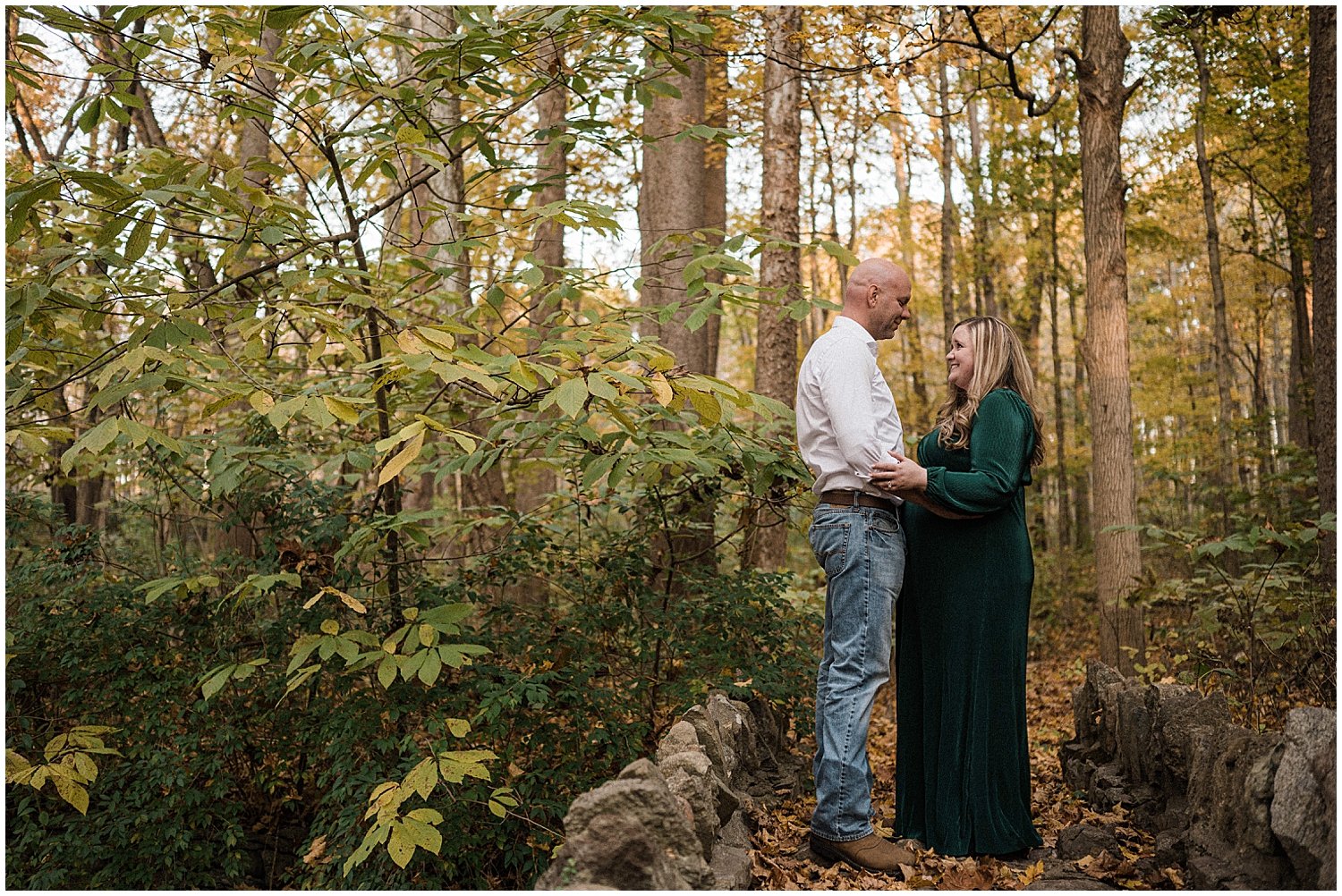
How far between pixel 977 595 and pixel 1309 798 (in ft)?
4.52

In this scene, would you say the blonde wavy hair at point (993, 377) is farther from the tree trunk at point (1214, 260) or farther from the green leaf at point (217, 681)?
the tree trunk at point (1214, 260)

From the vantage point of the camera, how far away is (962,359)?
4.14m

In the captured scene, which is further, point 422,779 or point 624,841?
point 422,779

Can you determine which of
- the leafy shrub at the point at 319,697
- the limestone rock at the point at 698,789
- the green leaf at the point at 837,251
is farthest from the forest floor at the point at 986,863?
the green leaf at the point at 837,251

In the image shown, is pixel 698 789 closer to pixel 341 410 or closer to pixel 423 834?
pixel 423 834

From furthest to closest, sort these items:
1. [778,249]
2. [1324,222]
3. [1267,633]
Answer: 1. [778,249]
2. [1324,222]
3. [1267,633]

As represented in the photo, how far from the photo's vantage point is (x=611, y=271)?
4812 millimetres

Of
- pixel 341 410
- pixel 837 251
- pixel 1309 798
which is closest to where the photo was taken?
pixel 1309 798

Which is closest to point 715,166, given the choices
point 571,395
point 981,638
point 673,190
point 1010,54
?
point 673,190

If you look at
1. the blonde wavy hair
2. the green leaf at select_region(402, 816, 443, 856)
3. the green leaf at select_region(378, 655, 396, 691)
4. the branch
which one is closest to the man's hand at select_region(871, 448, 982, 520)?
the blonde wavy hair

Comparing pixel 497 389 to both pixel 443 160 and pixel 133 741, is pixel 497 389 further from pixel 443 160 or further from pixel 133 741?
pixel 133 741

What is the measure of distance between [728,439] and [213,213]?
2588mm

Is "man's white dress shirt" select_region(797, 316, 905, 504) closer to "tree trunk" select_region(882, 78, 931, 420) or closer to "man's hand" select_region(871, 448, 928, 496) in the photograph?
"man's hand" select_region(871, 448, 928, 496)

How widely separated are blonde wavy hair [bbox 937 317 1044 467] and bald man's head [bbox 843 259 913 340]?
1.00 feet
